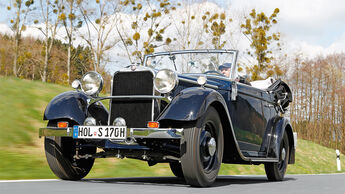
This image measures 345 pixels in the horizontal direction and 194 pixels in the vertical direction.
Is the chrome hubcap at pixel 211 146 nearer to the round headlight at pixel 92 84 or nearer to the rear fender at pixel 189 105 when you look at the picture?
the rear fender at pixel 189 105

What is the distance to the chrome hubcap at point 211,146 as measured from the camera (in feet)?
17.4

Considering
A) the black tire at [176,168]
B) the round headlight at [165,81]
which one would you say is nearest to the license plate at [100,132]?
the round headlight at [165,81]

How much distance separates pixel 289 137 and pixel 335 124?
39.7m

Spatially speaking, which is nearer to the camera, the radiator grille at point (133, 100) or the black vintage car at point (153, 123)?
the black vintage car at point (153, 123)

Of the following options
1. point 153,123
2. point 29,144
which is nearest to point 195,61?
point 153,123

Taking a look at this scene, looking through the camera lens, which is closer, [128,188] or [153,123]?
[128,188]

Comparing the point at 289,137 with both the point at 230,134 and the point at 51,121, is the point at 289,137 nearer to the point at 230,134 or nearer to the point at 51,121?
the point at 230,134

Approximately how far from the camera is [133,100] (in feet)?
18.4

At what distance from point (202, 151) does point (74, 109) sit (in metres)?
1.75

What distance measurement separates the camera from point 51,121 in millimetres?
5785

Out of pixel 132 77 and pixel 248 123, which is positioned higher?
pixel 132 77

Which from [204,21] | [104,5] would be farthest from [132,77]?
[104,5]

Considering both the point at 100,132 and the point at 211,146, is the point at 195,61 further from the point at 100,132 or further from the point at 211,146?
the point at 100,132

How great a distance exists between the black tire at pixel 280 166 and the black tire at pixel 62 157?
11.1ft
